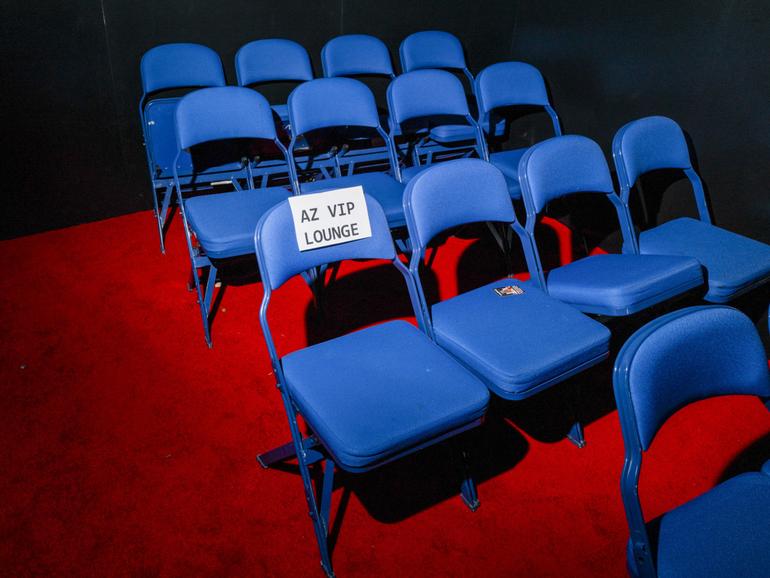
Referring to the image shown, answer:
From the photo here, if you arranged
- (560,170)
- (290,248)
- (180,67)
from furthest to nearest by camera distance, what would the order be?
(180,67)
(560,170)
(290,248)

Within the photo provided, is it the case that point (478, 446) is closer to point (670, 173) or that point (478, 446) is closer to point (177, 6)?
point (670, 173)

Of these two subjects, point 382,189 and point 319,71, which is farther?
point 319,71

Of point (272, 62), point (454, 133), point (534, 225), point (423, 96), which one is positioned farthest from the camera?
point (272, 62)

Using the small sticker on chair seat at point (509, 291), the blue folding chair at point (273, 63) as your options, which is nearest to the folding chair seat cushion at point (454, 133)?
the blue folding chair at point (273, 63)

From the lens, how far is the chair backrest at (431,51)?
4301mm

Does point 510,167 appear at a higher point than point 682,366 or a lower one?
higher

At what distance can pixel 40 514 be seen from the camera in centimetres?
184

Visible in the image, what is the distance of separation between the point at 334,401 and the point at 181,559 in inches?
30.8

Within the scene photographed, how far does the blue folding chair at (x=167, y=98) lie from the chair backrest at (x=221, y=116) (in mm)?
473

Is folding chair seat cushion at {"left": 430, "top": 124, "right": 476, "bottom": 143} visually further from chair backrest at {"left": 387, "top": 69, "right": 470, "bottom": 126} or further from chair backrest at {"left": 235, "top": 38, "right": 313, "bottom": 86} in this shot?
chair backrest at {"left": 235, "top": 38, "right": 313, "bottom": 86}

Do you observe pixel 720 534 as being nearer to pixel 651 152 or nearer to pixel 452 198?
pixel 452 198

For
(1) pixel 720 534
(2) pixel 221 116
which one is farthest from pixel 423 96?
(1) pixel 720 534

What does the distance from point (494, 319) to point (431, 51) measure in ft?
10.7

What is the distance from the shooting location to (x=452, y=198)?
2.13 m
